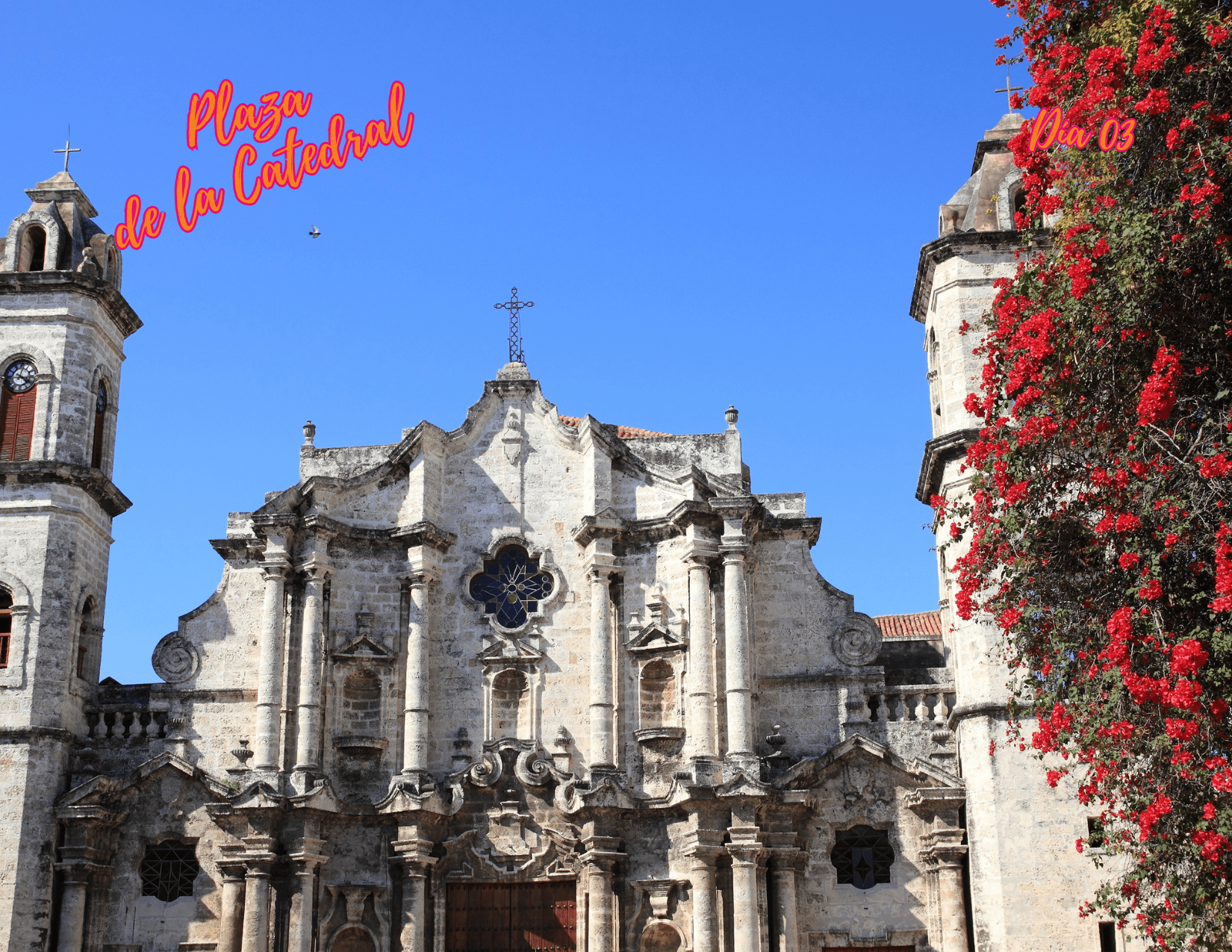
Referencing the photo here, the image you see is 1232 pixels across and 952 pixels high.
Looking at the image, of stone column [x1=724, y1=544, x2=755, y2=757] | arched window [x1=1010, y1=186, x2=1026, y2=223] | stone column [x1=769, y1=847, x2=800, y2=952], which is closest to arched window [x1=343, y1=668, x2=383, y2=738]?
stone column [x1=724, y1=544, x2=755, y2=757]

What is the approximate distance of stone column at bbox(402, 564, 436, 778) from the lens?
2406cm

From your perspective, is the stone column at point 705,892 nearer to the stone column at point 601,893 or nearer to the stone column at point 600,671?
the stone column at point 601,893

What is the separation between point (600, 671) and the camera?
24.4 metres

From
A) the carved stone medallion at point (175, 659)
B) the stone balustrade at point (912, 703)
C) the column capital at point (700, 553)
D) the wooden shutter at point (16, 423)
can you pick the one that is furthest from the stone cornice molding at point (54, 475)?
the stone balustrade at point (912, 703)

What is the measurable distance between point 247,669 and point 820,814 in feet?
33.0

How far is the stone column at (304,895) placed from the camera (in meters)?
23.0

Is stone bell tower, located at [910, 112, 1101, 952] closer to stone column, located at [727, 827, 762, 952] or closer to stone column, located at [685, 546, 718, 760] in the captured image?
stone column, located at [727, 827, 762, 952]

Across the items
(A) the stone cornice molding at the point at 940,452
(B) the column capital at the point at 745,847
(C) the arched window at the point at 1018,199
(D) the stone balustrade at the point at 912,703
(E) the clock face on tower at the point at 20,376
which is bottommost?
(B) the column capital at the point at 745,847

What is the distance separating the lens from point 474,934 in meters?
23.7

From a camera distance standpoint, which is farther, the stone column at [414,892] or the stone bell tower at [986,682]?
the stone column at [414,892]

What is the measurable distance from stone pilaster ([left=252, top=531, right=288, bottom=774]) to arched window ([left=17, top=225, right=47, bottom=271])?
684 cm

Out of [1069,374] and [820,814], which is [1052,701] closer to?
[1069,374]

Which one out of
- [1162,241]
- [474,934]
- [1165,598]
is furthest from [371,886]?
[1162,241]

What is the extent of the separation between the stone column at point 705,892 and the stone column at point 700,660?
4.50 feet
